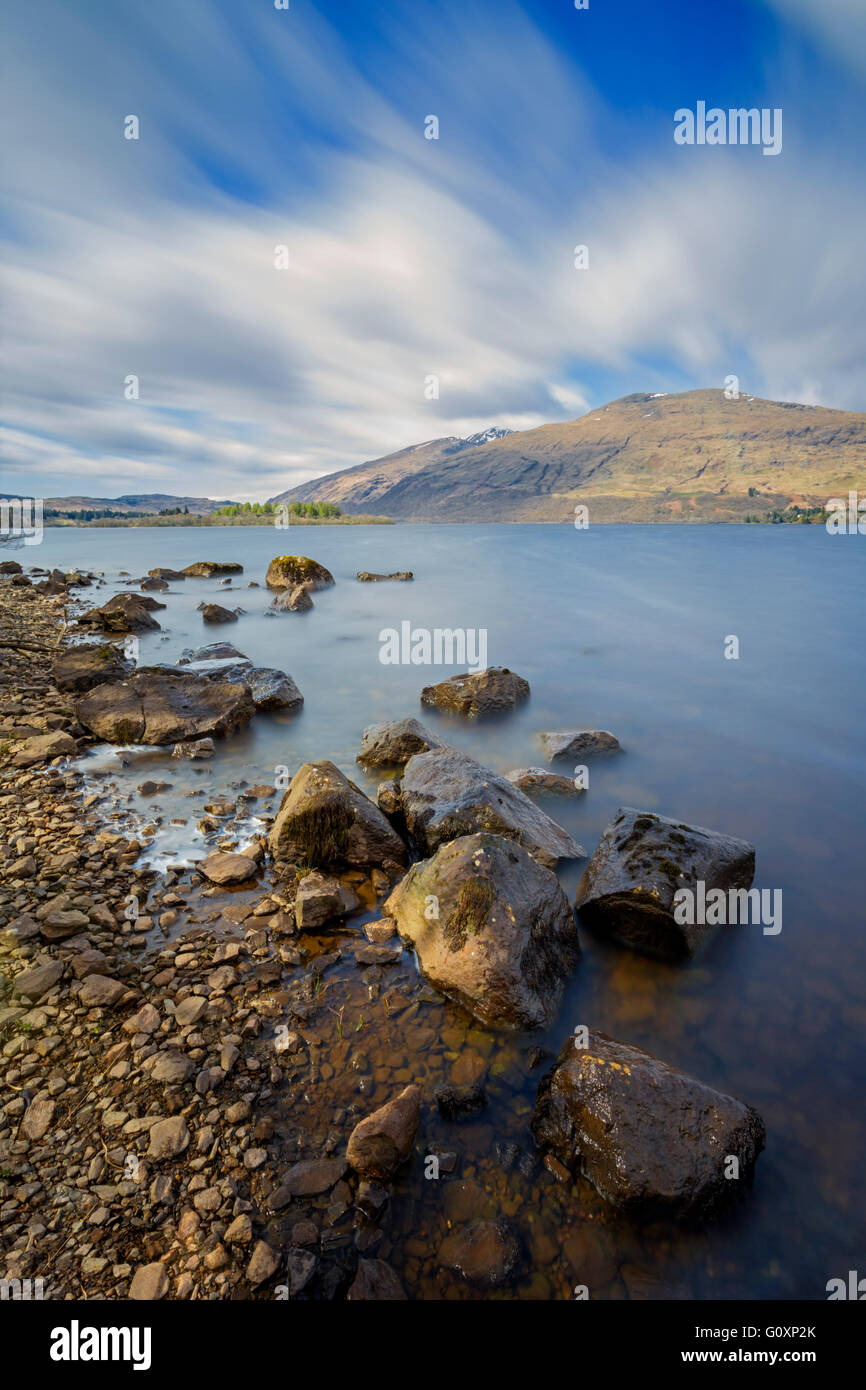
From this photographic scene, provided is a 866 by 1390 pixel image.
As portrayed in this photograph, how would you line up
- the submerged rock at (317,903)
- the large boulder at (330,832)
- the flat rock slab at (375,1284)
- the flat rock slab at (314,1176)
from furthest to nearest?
the large boulder at (330,832), the submerged rock at (317,903), the flat rock slab at (314,1176), the flat rock slab at (375,1284)

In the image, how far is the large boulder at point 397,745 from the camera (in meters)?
11.5

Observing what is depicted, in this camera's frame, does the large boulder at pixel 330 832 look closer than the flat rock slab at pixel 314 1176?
No

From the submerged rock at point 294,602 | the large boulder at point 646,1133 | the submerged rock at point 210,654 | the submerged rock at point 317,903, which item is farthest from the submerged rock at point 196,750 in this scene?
the submerged rock at point 294,602

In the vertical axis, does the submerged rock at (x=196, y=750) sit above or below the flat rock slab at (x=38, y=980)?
above

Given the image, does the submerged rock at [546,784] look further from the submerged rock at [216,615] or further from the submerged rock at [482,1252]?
the submerged rock at [216,615]

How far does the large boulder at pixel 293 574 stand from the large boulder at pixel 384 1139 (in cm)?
3913

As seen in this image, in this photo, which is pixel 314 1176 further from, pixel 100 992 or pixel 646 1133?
pixel 100 992

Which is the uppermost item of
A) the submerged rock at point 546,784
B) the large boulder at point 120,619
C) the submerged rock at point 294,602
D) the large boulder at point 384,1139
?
the submerged rock at point 294,602

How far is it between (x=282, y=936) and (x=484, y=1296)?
3.71 m

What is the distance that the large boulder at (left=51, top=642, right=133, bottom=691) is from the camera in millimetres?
14641

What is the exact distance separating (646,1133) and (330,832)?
4865 mm

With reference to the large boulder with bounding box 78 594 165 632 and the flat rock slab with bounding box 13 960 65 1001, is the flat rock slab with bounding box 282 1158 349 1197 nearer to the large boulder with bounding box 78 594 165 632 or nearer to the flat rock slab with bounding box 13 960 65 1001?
the flat rock slab with bounding box 13 960 65 1001

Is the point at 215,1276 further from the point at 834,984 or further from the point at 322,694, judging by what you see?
the point at 322,694

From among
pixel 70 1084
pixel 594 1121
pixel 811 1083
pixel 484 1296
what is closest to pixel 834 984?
pixel 811 1083
